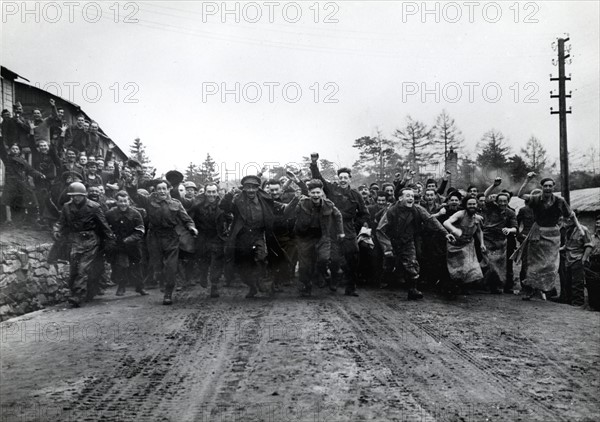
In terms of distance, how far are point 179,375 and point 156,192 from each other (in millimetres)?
4661

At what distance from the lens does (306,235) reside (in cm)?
909

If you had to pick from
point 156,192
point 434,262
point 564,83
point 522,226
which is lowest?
point 434,262

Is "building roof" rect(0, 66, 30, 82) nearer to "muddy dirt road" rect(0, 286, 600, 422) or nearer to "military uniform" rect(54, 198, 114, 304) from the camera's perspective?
"military uniform" rect(54, 198, 114, 304)

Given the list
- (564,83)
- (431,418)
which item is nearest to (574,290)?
(431,418)

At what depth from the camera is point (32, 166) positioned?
11.0 meters

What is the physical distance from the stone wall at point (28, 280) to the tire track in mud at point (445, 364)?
18.6ft

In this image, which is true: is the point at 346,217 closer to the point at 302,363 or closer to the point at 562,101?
the point at 302,363

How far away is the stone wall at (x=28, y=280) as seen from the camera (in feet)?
28.5

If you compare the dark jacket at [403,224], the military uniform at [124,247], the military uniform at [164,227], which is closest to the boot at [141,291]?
the military uniform at [124,247]

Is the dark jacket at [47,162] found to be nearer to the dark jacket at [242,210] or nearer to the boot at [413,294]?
the dark jacket at [242,210]

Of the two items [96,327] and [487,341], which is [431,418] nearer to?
[487,341]

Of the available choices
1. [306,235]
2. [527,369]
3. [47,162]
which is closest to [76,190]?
[47,162]

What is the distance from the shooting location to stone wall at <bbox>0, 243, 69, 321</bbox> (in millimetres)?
8672

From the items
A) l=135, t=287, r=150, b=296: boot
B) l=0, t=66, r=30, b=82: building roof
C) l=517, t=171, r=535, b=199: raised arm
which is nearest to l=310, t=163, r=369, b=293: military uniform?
l=517, t=171, r=535, b=199: raised arm
